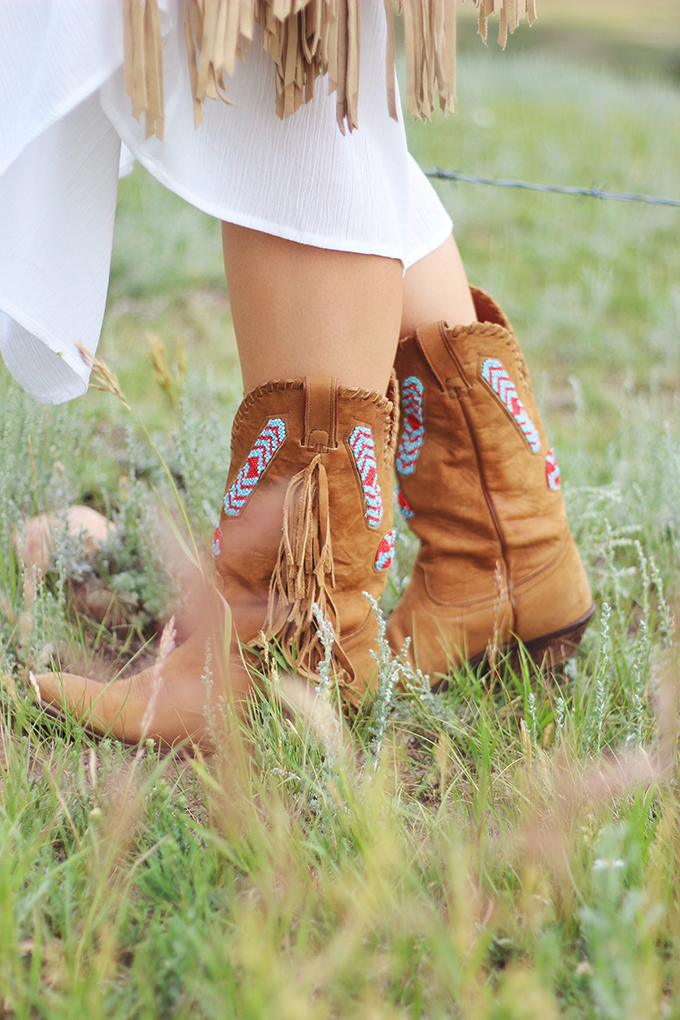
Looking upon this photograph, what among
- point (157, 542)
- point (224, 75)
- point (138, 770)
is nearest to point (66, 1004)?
point (138, 770)

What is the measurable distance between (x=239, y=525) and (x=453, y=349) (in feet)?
1.56

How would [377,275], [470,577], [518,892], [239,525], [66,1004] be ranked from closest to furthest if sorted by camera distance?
1. [66,1004]
2. [518,892]
3. [377,275]
4. [239,525]
5. [470,577]

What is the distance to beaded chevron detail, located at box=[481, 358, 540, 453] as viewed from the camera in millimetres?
1390

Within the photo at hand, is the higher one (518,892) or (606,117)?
(606,117)

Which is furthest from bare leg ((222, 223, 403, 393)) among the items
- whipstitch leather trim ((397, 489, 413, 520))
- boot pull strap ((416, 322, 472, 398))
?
whipstitch leather trim ((397, 489, 413, 520))

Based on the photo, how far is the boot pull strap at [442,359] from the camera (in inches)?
53.2

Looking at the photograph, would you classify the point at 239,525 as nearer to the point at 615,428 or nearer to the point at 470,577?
the point at 470,577

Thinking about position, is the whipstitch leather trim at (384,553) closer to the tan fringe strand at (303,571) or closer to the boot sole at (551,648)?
the tan fringe strand at (303,571)

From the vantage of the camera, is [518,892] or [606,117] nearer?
[518,892]

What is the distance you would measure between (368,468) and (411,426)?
0.81ft

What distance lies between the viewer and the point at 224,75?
3.35 feet

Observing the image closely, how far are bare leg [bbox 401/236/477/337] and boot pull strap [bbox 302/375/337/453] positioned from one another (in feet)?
0.97

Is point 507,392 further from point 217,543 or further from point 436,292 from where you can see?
point 217,543

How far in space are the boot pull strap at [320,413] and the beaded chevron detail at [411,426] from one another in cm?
28
